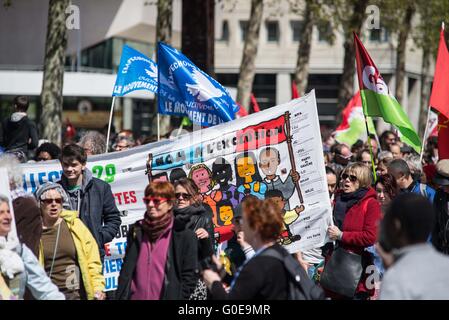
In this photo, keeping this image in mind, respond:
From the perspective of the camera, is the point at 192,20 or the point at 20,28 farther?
the point at 20,28

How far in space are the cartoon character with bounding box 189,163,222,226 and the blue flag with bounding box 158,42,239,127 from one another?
1915mm

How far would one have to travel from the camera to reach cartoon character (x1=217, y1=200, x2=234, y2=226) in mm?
9656

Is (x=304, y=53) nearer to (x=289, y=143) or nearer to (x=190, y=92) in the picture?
(x=190, y=92)

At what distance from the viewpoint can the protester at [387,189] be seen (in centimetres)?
1026

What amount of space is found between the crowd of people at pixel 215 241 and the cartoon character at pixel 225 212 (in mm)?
19

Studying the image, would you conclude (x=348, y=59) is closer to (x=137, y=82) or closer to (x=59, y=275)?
(x=137, y=82)

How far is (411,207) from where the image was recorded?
5348 millimetres

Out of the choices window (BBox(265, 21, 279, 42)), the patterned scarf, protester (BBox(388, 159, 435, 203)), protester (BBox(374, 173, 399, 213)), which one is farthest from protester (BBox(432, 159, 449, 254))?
window (BBox(265, 21, 279, 42))

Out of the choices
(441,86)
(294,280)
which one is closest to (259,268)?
(294,280)

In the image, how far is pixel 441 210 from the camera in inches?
383

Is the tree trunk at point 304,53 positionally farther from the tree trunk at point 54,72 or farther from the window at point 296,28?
the window at point 296,28

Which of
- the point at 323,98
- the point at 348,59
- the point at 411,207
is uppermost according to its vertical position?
the point at 411,207
